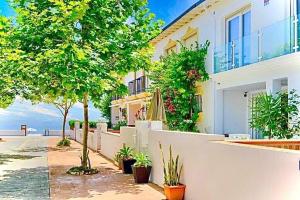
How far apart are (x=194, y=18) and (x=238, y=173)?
1647cm

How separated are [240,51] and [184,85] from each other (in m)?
4.39

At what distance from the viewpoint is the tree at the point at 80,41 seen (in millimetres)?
12648

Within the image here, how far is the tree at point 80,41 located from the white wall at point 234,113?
662 centimetres

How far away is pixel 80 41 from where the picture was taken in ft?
46.3

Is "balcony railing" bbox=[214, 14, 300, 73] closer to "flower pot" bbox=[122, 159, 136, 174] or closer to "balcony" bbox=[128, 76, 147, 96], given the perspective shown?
"flower pot" bbox=[122, 159, 136, 174]

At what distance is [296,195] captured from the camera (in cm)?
536

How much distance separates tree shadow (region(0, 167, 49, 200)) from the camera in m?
10.7

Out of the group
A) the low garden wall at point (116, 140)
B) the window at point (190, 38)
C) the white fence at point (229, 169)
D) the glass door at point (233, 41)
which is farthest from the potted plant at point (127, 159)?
the window at point (190, 38)

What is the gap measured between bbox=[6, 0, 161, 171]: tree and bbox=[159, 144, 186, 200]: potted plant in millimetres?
4004

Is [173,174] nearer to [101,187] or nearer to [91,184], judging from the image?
[101,187]

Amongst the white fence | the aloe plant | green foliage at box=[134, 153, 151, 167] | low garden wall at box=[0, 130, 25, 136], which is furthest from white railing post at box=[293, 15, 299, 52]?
low garden wall at box=[0, 130, 25, 136]

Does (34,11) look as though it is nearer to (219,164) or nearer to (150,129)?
(150,129)

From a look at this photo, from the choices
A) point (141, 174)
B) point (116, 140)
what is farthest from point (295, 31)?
point (116, 140)

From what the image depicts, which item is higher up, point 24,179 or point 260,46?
point 260,46
